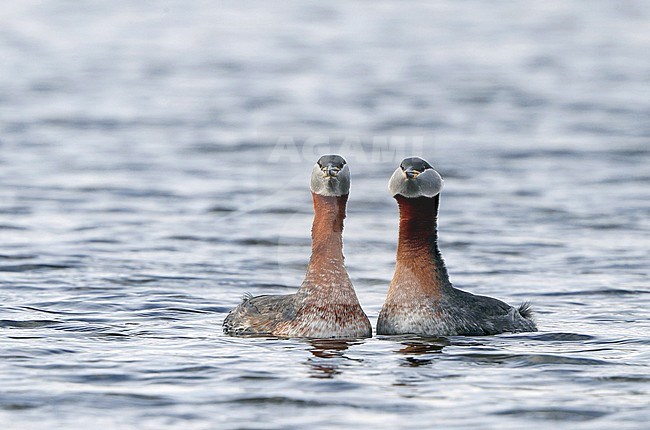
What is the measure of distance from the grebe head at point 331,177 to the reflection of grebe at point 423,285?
0.74m

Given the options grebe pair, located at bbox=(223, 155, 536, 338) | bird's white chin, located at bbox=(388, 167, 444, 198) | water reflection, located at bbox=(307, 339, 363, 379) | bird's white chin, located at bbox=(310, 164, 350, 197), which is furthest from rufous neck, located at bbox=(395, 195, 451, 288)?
water reflection, located at bbox=(307, 339, 363, 379)

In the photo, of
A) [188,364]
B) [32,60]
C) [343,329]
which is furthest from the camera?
[32,60]

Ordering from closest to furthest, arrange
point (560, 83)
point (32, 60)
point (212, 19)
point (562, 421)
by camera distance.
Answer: point (562, 421) → point (560, 83) → point (32, 60) → point (212, 19)

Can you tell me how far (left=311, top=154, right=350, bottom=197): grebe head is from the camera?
13352mm

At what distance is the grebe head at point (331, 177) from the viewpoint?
13.4 m

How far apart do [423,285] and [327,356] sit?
159 cm

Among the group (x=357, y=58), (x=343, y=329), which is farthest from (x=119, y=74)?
(x=343, y=329)

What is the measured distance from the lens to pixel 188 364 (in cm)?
1252

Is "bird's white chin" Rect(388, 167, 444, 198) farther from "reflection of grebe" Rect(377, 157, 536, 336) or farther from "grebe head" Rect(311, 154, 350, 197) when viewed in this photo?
"grebe head" Rect(311, 154, 350, 197)

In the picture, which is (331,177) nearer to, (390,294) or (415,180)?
(415,180)

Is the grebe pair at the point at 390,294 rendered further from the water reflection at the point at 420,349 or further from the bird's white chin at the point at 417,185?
the water reflection at the point at 420,349

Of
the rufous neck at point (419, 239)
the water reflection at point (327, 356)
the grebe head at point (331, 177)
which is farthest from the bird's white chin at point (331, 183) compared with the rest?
the water reflection at point (327, 356)

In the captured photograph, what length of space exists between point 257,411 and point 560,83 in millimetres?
28539

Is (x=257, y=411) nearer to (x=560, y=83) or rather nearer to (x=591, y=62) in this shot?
(x=560, y=83)
